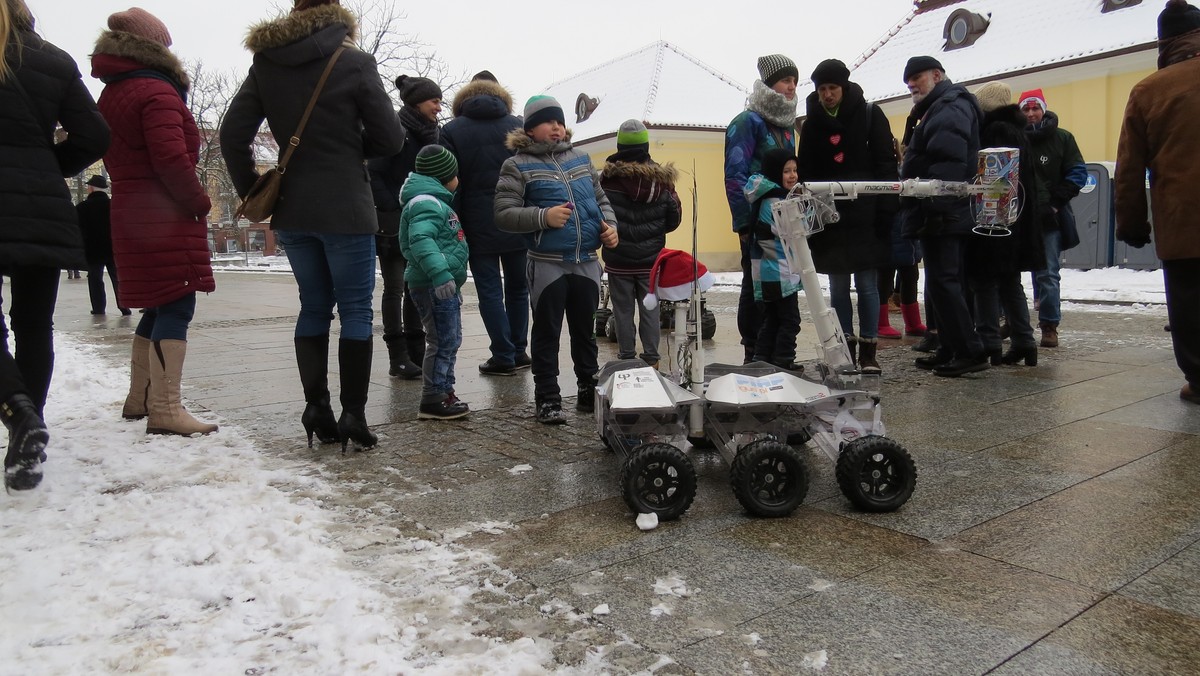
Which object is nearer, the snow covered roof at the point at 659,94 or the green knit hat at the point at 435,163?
the green knit hat at the point at 435,163

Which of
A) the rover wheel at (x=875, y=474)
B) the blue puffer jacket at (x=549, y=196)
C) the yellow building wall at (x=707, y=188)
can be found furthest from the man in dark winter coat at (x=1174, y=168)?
the yellow building wall at (x=707, y=188)

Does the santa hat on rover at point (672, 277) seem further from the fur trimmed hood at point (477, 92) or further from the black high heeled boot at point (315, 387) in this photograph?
the fur trimmed hood at point (477, 92)

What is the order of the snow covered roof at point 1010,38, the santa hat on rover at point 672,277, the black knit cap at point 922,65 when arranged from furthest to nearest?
the snow covered roof at point 1010,38
the black knit cap at point 922,65
the santa hat on rover at point 672,277

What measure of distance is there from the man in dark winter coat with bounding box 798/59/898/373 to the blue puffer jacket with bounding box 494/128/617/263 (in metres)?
1.69

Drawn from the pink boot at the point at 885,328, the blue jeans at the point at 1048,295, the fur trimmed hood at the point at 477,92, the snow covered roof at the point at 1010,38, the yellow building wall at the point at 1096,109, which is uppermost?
the snow covered roof at the point at 1010,38

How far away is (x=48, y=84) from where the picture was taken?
3727mm

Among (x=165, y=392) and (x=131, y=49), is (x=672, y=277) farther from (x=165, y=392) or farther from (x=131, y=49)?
(x=131, y=49)

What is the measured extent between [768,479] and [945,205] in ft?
11.7

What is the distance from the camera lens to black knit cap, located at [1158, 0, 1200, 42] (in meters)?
4.97

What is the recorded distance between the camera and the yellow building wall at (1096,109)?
19297mm

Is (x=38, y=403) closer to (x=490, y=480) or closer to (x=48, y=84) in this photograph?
(x=48, y=84)

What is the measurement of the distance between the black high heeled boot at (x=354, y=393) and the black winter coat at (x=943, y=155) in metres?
3.79

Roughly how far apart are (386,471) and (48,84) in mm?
2164

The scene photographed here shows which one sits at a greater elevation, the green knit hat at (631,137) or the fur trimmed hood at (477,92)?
the fur trimmed hood at (477,92)
